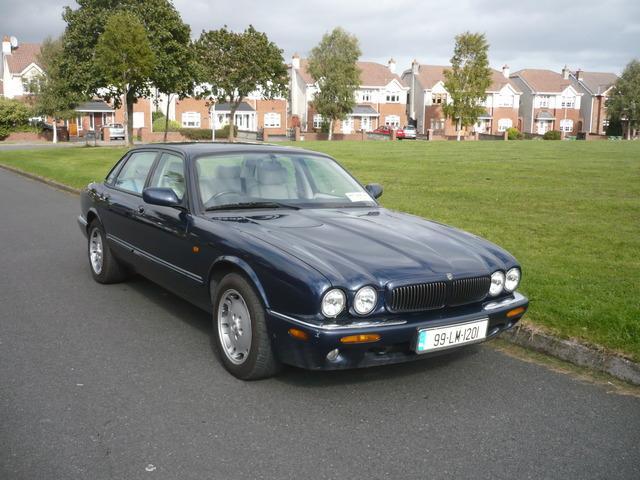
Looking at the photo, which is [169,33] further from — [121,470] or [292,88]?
[292,88]

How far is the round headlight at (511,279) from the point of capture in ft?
14.5

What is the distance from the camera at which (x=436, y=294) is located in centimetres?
392

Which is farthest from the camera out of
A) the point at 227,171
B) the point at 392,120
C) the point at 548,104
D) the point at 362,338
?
the point at 548,104

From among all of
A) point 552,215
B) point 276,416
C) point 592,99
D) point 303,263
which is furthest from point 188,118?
point 276,416

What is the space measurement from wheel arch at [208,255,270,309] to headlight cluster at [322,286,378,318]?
445 millimetres

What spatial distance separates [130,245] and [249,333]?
7.41 ft

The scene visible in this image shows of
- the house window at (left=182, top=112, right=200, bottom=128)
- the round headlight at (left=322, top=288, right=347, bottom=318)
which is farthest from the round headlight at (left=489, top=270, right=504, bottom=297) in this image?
the house window at (left=182, top=112, right=200, bottom=128)

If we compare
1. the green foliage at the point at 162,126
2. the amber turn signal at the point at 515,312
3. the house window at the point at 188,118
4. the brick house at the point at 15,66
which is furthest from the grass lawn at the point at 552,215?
the house window at the point at 188,118

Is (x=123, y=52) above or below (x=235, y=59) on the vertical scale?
below

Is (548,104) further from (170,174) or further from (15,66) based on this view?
(170,174)

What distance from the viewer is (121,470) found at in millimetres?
3070

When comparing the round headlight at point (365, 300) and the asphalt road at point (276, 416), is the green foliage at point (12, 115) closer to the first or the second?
the asphalt road at point (276, 416)

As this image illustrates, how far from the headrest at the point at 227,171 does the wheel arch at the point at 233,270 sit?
3.15ft

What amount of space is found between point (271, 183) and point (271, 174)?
0.34 feet
